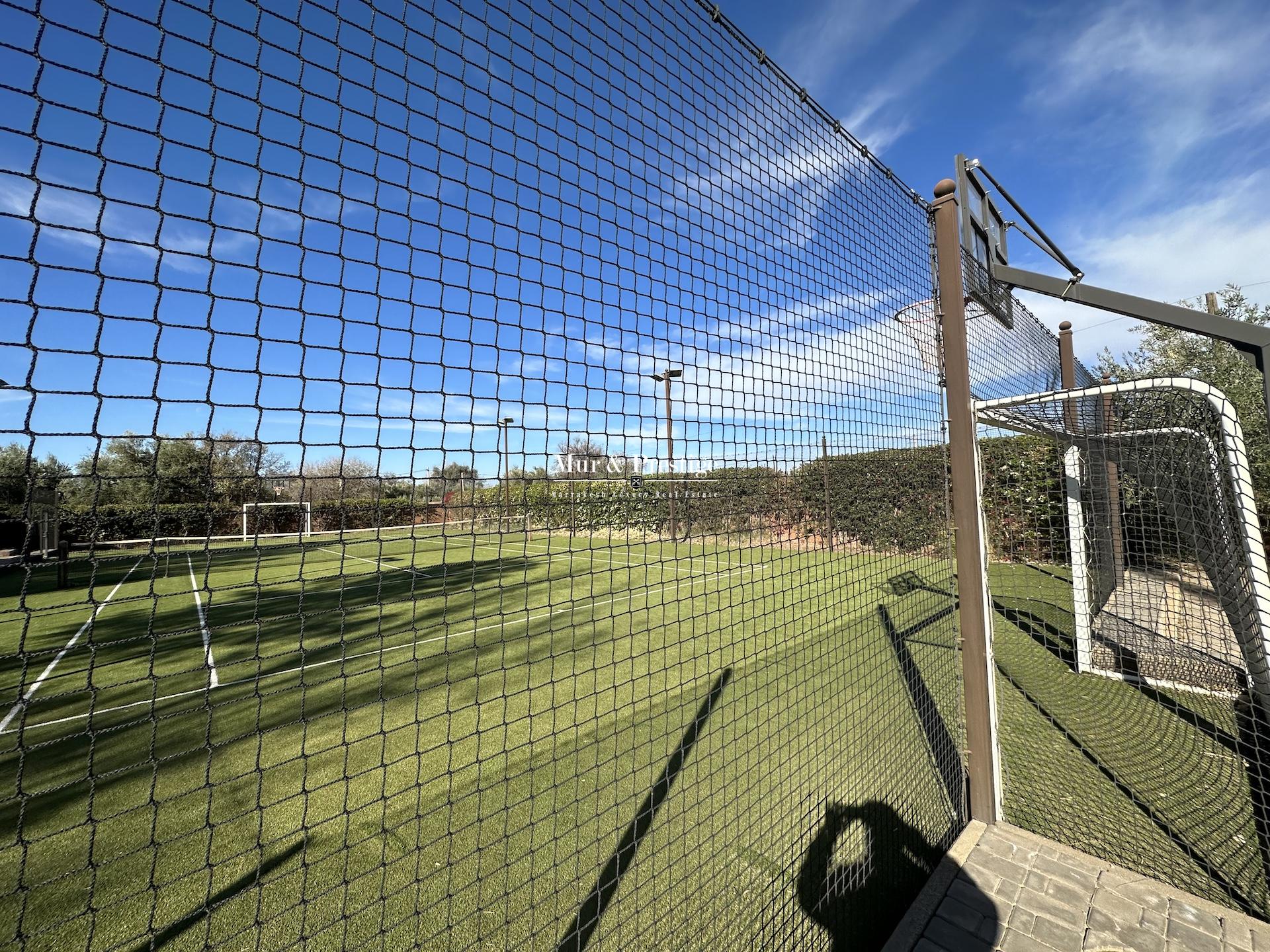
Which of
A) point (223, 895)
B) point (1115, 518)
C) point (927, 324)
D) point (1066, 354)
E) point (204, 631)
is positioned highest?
point (1066, 354)

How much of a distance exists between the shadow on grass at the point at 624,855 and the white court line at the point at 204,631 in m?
1.20

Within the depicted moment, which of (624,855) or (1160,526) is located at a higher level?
(1160,526)

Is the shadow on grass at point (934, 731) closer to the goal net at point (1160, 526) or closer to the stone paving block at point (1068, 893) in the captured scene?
the stone paving block at point (1068, 893)

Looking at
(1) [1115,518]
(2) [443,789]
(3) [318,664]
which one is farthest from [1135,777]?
(3) [318,664]

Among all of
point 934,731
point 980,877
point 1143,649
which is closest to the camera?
point 980,877

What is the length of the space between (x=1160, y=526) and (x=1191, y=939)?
2984 millimetres

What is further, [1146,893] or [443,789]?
[443,789]

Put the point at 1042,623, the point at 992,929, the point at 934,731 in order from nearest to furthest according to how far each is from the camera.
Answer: the point at 992,929
the point at 934,731
the point at 1042,623

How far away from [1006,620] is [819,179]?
16.6 ft

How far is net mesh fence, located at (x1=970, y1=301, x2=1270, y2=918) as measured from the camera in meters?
2.36

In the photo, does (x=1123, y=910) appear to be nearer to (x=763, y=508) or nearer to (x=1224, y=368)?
(x=763, y=508)

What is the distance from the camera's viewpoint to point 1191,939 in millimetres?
1872

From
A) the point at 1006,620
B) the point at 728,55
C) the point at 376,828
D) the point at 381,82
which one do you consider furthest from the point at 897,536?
the point at 381,82

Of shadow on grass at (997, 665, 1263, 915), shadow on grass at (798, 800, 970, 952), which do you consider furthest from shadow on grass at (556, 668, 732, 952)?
shadow on grass at (997, 665, 1263, 915)
